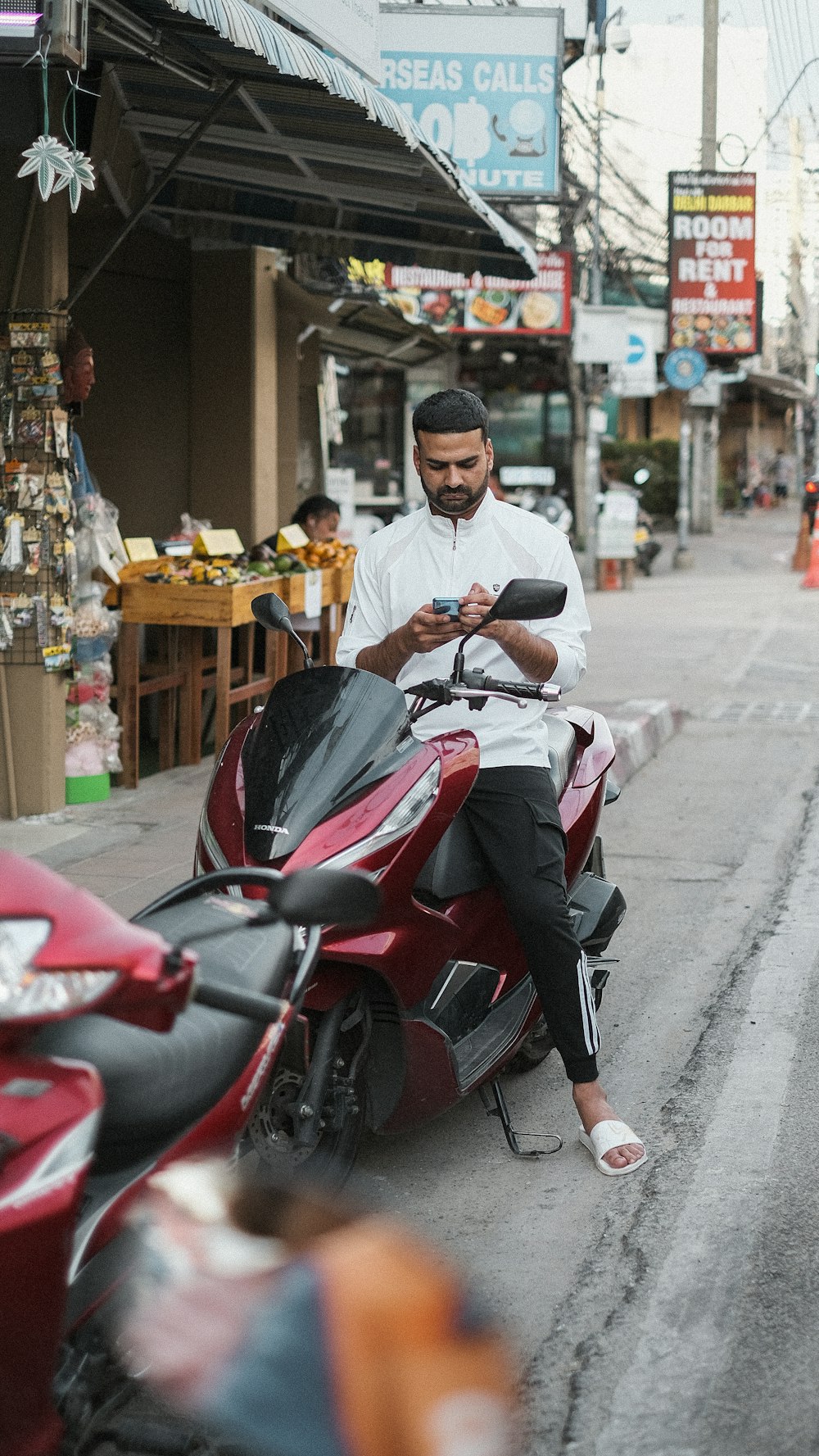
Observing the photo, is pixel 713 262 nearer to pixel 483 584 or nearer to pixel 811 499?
pixel 811 499

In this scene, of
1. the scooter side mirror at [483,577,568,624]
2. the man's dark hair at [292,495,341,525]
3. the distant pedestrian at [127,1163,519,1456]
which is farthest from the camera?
the man's dark hair at [292,495,341,525]

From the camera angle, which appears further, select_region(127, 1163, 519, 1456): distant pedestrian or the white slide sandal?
the white slide sandal

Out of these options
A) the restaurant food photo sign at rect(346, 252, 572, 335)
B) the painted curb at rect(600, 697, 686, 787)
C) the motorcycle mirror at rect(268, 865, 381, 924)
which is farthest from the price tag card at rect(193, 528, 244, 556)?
the restaurant food photo sign at rect(346, 252, 572, 335)

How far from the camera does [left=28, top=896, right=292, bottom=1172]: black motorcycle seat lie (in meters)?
2.22

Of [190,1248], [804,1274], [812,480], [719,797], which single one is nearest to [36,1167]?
[190,1248]

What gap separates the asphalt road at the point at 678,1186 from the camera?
9.75 ft

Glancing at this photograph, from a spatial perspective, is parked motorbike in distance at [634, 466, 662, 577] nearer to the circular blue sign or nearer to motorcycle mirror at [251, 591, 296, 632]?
the circular blue sign

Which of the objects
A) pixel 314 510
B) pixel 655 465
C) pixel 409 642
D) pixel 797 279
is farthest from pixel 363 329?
pixel 797 279

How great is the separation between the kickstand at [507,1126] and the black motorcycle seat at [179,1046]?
1.57 meters

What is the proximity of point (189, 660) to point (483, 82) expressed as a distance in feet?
20.0

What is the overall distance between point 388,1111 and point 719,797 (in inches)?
209

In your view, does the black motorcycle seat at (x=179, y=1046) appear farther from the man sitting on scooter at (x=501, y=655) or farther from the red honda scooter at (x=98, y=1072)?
the man sitting on scooter at (x=501, y=655)

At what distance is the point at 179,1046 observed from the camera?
237cm

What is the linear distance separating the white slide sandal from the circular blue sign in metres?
21.7
